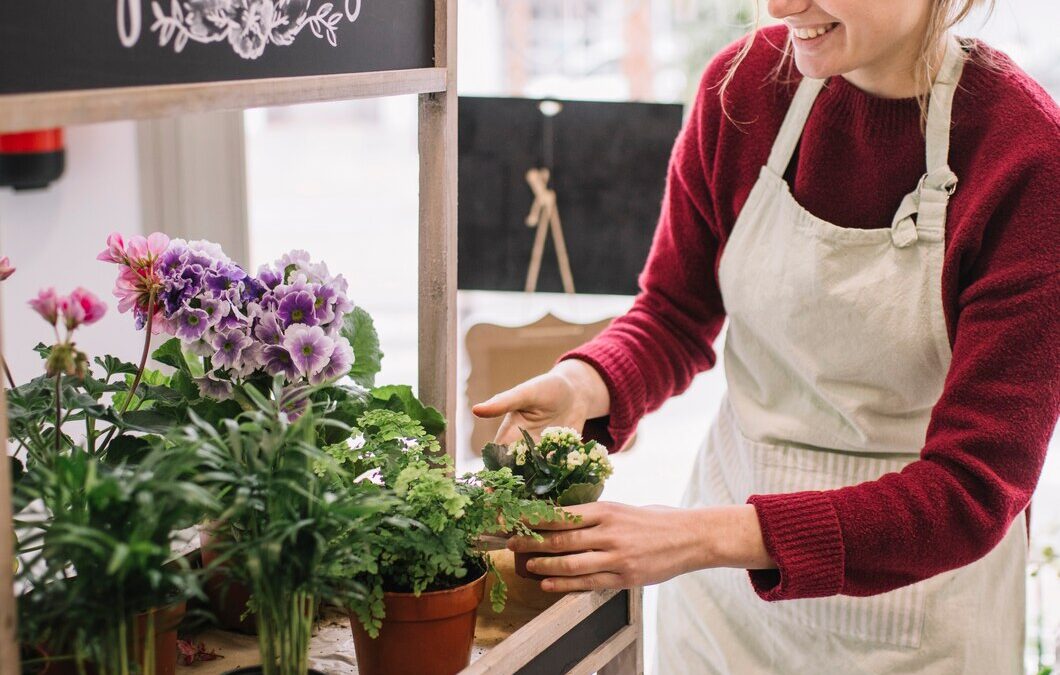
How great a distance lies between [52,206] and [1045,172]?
2314 millimetres

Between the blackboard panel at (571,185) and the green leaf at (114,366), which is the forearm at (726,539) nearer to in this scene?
the green leaf at (114,366)

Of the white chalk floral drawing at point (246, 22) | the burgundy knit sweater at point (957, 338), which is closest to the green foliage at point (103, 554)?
the white chalk floral drawing at point (246, 22)

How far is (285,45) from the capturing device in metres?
1.03

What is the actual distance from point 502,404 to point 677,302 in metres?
0.38

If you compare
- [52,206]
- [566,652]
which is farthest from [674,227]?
[52,206]

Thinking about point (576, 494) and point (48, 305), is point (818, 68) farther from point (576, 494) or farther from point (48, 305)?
point (48, 305)

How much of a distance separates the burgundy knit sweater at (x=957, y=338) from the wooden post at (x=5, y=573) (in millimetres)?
750

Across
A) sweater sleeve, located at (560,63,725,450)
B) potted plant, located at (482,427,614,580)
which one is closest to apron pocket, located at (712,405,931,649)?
sweater sleeve, located at (560,63,725,450)

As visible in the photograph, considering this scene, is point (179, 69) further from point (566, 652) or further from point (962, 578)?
point (962, 578)

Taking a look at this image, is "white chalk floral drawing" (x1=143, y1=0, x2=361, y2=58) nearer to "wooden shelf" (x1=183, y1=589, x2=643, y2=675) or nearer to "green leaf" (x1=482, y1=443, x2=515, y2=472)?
"green leaf" (x1=482, y1=443, x2=515, y2=472)

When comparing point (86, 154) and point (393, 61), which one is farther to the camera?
point (86, 154)

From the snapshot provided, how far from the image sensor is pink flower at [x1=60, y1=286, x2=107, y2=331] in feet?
3.01

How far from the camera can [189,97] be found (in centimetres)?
89

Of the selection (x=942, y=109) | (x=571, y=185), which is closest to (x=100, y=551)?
(x=942, y=109)
